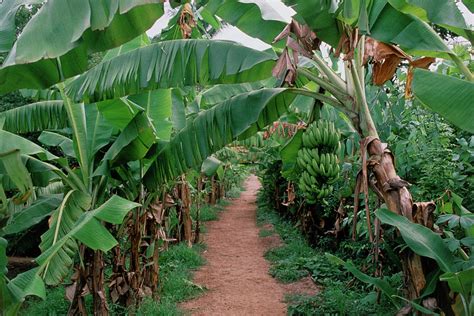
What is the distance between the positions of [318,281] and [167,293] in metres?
2.04

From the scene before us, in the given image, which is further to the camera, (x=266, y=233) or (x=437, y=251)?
(x=266, y=233)

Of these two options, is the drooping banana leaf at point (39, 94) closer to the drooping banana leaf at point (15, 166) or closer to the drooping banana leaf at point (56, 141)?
the drooping banana leaf at point (56, 141)

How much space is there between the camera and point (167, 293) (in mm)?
5727

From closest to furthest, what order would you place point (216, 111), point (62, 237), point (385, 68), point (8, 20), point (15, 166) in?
point (15, 166) → point (8, 20) → point (385, 68) → point (62, 237) → point (216, 111)

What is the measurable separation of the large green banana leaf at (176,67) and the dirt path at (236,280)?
3135 mm

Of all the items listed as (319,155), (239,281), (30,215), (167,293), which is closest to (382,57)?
(319,155)

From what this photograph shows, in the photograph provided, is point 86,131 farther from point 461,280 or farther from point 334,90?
point 461,280

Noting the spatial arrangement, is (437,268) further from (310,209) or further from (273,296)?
(310,209)

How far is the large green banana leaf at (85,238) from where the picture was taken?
2.68 metres

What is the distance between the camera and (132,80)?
3.03m

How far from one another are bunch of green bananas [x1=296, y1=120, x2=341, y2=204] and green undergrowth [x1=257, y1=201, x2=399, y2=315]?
1.03m

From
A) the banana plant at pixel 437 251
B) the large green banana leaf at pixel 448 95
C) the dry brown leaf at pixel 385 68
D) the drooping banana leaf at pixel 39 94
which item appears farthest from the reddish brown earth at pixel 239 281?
the large green banana leaf at pixel 448 95

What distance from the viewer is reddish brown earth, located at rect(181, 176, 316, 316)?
538 centimetres

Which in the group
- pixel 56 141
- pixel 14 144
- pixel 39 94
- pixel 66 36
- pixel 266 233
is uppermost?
pixel 66 36
